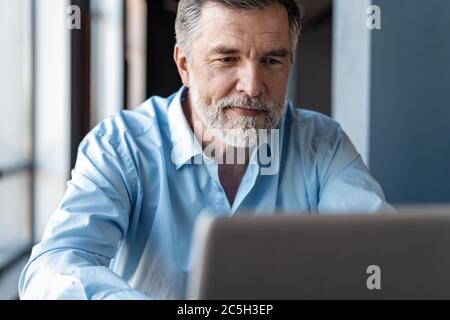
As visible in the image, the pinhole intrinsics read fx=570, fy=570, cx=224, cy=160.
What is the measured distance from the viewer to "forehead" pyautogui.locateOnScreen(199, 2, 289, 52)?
1.00 metres

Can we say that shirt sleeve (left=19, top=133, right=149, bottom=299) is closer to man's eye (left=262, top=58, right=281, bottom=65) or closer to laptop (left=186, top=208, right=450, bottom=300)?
laptop (left=186, top=208, right=450, bottom=300)

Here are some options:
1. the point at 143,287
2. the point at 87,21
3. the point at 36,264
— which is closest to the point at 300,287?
the point at 36,264

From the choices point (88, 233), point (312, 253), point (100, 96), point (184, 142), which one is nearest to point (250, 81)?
point (184, 142)

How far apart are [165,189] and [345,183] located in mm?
330

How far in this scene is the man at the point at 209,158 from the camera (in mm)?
968

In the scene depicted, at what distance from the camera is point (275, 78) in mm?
1039

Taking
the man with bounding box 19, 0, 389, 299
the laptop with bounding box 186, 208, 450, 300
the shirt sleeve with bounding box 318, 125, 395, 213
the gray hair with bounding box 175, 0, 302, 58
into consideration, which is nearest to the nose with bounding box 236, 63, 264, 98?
the man with bounding box 19, 0, 389, 299

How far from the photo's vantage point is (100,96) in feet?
13.7

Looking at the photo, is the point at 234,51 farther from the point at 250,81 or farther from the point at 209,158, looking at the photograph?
the point at 209,158

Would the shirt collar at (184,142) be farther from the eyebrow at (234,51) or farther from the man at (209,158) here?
the eyebrow at (234,51)

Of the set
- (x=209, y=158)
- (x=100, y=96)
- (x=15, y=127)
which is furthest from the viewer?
(x=100, y=96)

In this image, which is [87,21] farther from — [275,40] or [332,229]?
[332,229]

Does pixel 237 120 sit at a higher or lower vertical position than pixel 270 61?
lower
